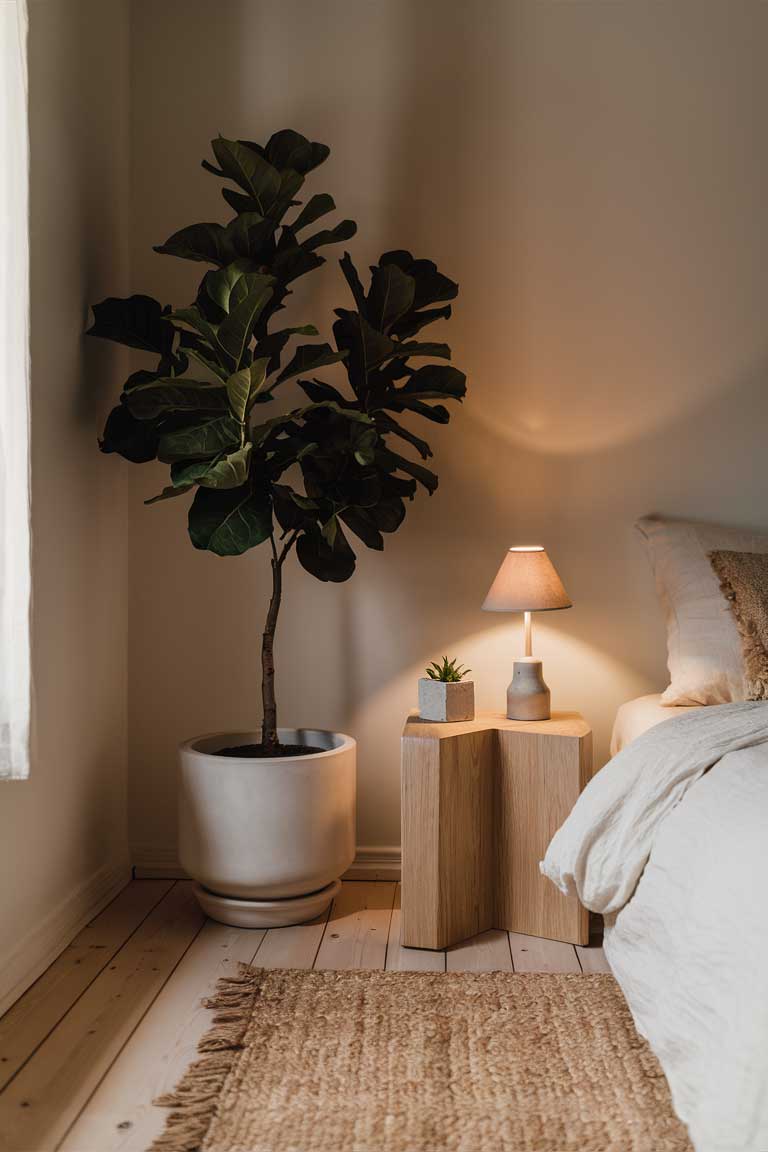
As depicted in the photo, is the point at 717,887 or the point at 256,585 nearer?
the point at 717,887

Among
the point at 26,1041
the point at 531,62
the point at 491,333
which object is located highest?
the point at 531,62

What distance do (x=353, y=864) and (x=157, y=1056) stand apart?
118 cm

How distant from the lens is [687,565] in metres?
2.74

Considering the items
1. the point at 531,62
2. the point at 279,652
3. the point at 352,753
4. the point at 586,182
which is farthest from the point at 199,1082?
the point at 531,62

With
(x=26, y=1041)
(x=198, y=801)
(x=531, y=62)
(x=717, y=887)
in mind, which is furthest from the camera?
(x=531, y=62)

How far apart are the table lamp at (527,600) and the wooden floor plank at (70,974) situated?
1.15m

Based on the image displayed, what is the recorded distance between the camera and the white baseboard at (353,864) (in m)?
3.01

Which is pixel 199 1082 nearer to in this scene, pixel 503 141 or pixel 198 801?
pixel 198 801

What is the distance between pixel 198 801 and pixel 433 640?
0.86m

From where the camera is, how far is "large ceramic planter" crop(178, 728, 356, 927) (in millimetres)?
2502

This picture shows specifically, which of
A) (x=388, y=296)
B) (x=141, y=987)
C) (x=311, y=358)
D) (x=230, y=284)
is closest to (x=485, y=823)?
(x=141, y=987)

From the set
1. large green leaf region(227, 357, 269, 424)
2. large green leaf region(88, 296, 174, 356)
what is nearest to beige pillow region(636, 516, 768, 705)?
large green leaf region(227, 357, 269, 424)

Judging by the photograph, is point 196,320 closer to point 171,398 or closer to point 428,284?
point 171,398

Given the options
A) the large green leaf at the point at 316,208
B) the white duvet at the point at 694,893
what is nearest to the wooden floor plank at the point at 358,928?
the white duvet at the point at 694,893
